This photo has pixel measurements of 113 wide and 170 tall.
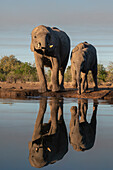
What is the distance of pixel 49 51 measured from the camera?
43.9ft

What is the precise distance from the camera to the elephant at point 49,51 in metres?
12.9

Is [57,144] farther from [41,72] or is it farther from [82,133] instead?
[41,72]

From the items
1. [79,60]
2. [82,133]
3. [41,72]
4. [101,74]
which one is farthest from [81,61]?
[101,74]

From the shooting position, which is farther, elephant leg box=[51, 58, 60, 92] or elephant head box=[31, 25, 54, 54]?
elephant leg box=[51, 58, 60, 92]

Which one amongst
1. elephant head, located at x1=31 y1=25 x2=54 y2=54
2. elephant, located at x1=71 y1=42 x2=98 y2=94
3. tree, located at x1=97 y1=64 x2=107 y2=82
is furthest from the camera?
tree, located at x1=97 y1=64 x2=107 y2=82

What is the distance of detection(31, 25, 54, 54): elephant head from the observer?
41.9 ft

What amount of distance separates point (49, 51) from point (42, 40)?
2.63 feet

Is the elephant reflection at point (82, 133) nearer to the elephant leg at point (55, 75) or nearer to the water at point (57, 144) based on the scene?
the water at point (57, 144)

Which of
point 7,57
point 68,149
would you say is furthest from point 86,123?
point 7,57

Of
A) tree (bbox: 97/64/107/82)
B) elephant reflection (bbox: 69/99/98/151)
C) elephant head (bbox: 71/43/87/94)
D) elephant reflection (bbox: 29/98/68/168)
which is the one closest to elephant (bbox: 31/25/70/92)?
elephant head (bbox: 71/43/87/94)

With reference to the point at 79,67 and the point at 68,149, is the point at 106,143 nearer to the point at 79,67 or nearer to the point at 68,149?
the point at 68,149

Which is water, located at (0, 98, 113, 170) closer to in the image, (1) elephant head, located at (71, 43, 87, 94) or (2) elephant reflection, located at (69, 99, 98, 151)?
(2) elephant reflection, located at (69, 99, 98, 151)

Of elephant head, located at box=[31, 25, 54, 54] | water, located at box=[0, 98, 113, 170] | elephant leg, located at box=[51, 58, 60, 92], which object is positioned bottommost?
water, located at box=[0, 98, 113, 170]

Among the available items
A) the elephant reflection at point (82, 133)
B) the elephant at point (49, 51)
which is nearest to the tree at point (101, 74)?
the elephant at point (49, 51)
